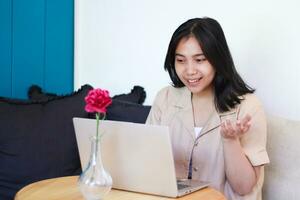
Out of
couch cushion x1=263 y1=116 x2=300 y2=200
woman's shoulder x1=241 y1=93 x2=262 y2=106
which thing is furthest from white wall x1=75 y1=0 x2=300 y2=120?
woman's shoulder x1=241 y1=93 x2=262 y2=106

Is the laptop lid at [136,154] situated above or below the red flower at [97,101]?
below

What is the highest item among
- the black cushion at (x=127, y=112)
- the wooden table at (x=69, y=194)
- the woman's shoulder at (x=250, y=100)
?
the woman's shoulder at (x=250, y=100)

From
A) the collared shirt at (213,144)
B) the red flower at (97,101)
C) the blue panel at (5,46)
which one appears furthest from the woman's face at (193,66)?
the blue panel at (5,46)

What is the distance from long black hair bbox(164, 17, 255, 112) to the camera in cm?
141

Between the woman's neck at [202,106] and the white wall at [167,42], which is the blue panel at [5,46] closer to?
the white wall at [167,42]

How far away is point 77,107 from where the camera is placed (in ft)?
5.87

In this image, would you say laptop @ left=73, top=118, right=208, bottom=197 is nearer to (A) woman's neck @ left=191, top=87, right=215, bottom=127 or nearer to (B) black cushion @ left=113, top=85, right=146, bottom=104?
(A) woman's neck @ left=191, top=87, right=215, bottom=127

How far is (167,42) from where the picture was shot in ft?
6.80

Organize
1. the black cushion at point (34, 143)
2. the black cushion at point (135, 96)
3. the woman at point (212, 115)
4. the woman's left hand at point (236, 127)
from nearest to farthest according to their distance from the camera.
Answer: the woman's left hand at point (236, 127)
the woman at point (212, 115)
the black cushion at point (34, 143)
the black cushion at point (135, 96)

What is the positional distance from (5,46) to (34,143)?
60cm

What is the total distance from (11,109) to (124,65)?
74 cm

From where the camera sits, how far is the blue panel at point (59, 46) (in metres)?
2.21

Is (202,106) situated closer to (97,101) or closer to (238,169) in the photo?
(238,169)

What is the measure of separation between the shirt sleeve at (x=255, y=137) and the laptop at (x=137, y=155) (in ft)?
0.78
